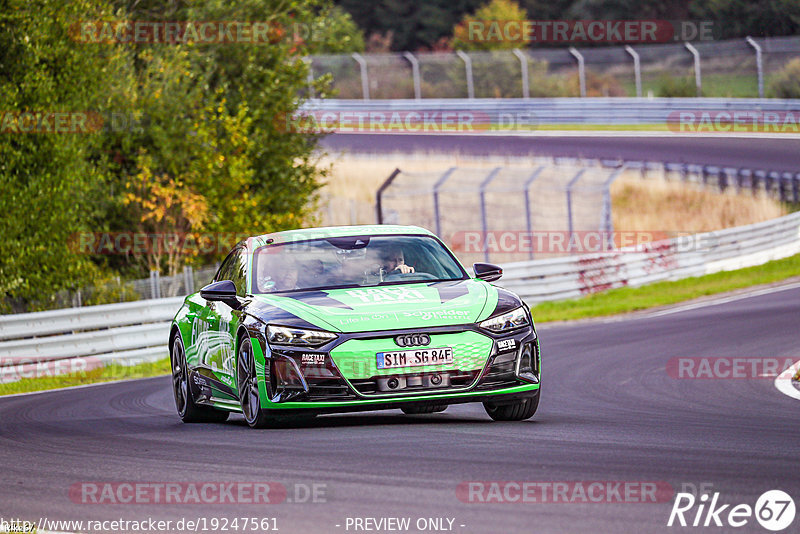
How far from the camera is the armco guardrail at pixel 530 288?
18.0m

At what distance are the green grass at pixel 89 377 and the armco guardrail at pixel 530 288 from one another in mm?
150

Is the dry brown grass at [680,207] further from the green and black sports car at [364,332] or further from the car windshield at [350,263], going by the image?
the green and black sports car at [364,332]

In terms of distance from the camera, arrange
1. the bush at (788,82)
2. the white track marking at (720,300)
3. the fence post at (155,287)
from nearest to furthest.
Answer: the fence post at (155,287) < the white track marking at (720,300) < the bush at (788,82)

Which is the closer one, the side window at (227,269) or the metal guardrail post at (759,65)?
the side window at (227,269)

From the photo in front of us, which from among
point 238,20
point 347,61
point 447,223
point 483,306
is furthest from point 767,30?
point 483,306

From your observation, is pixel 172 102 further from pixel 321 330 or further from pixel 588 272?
pixel 321 330

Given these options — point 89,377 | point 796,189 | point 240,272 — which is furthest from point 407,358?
point 796,189

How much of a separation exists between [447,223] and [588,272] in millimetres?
9323

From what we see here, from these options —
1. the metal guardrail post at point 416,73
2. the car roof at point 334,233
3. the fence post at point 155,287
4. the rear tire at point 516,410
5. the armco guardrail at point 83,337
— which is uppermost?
the metal guardrail post at point 416,73

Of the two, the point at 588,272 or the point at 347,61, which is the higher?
the point at 347,61

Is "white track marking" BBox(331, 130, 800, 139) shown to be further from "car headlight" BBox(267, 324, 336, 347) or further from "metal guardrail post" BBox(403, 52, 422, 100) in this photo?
"car headlight" BBox(267, 324, 336, 347)

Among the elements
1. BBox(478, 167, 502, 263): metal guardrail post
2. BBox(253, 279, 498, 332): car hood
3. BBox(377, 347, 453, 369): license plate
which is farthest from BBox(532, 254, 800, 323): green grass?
BBox(377, 347, 453, 369): license plate

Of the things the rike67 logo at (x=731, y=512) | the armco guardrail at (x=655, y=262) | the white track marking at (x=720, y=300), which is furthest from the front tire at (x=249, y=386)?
the armco guardrail at (x=655, y=262)

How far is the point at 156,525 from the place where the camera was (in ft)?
19.4
